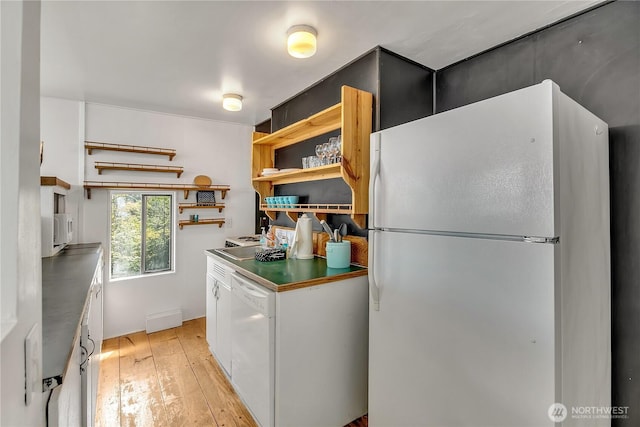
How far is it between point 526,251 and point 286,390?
1353 mm

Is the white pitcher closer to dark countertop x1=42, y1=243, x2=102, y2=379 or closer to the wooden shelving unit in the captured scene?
the wooden shelving unit

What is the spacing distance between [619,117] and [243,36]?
2.09m

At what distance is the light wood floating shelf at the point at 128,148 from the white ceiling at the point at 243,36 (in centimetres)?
55

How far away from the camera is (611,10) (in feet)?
4.83

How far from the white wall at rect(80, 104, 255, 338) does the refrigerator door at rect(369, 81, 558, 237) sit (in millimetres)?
2734

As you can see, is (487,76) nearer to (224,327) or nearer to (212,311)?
(224,327)

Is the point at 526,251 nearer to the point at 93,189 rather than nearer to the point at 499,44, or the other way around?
the point at 499,44

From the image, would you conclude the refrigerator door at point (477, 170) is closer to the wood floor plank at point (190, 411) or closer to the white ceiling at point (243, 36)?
the white ceiling at point (243, 36)

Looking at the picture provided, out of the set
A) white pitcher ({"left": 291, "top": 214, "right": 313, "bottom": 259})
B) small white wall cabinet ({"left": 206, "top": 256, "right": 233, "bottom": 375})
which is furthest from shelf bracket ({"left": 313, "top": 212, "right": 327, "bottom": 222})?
small white wall cabinet ({"left": 206, "top": 256, "right": 233, "bottom": 375})

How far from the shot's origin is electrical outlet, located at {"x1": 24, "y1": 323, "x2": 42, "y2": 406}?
23.8 inches

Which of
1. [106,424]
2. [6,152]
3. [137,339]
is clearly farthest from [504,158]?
[137,339]

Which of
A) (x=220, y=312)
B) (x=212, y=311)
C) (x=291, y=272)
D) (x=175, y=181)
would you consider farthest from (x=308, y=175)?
(x=175, y=181)

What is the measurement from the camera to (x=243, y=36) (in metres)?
1.85

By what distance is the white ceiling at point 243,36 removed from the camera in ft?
5.20
